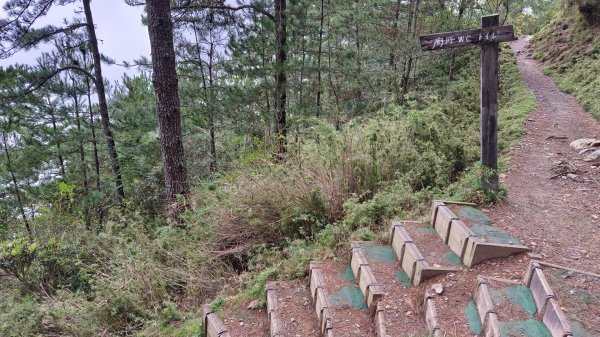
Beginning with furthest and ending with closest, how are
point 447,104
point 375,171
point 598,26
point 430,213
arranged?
point 598,26 → point 447,104 → point 375,171 → point 430,213

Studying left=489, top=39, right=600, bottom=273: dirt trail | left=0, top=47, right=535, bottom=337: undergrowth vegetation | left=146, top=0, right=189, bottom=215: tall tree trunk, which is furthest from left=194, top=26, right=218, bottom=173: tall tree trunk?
left=489, top=39, right=600, bottom=273: dirt trail

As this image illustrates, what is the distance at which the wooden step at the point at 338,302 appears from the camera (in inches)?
104

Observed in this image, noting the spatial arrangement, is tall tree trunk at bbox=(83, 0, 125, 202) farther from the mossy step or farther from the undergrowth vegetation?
the mossy step

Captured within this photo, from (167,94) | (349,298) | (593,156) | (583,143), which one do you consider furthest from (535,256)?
(167,94)

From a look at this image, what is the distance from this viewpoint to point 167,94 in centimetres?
492

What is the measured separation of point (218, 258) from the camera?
158 inches

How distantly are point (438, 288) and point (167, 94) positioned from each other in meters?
3.84

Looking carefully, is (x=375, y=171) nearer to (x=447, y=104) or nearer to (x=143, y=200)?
(x=447, y=104)

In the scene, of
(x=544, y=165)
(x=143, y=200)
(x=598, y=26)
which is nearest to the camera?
(x=544, y=165)

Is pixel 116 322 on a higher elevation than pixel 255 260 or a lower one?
lower

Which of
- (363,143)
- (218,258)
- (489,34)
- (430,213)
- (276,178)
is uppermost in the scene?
(489,34)

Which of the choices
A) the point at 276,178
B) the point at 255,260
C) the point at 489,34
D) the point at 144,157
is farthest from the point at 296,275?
the point at 144,157

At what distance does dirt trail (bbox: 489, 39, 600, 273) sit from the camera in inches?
119

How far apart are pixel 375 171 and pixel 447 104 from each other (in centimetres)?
389
